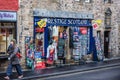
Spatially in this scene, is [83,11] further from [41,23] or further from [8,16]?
[8,16]

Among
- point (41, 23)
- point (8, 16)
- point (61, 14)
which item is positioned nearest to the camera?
point (8, 16)

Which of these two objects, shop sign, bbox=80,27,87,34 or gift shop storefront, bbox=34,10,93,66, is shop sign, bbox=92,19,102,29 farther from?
shop sign, bbox=80,27,87,34

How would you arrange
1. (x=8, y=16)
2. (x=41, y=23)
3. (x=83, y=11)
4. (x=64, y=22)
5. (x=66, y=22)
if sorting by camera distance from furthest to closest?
(x=83, y=11), (x=66, y=22), (x=64, y=22), (x=41, y=23), (x=8, y=16)

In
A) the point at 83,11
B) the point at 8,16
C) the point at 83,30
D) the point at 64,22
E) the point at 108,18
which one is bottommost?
the point at 83,30

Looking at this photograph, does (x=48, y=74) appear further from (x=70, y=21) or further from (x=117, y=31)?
(x=117, y=31)

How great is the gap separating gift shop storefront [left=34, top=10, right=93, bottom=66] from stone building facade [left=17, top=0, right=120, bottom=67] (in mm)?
419

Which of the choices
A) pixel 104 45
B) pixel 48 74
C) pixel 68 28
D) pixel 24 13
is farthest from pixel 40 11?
pixel 104 45

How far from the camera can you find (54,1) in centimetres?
2770

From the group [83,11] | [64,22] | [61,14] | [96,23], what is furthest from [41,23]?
[96,23]

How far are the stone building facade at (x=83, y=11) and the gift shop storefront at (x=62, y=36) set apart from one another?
0.42 m

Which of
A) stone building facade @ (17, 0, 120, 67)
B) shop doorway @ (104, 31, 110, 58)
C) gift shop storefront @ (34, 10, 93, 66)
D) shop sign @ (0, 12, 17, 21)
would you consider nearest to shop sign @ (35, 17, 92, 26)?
gift shop storefront @ (34, 10, 93, 66)

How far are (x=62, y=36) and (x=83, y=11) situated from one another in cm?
324

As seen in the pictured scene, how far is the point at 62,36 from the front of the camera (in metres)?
28.4

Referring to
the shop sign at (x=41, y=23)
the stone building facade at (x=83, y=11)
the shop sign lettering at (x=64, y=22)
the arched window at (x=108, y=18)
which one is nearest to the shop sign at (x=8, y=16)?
the stone building facade at (x=83, y=11)
